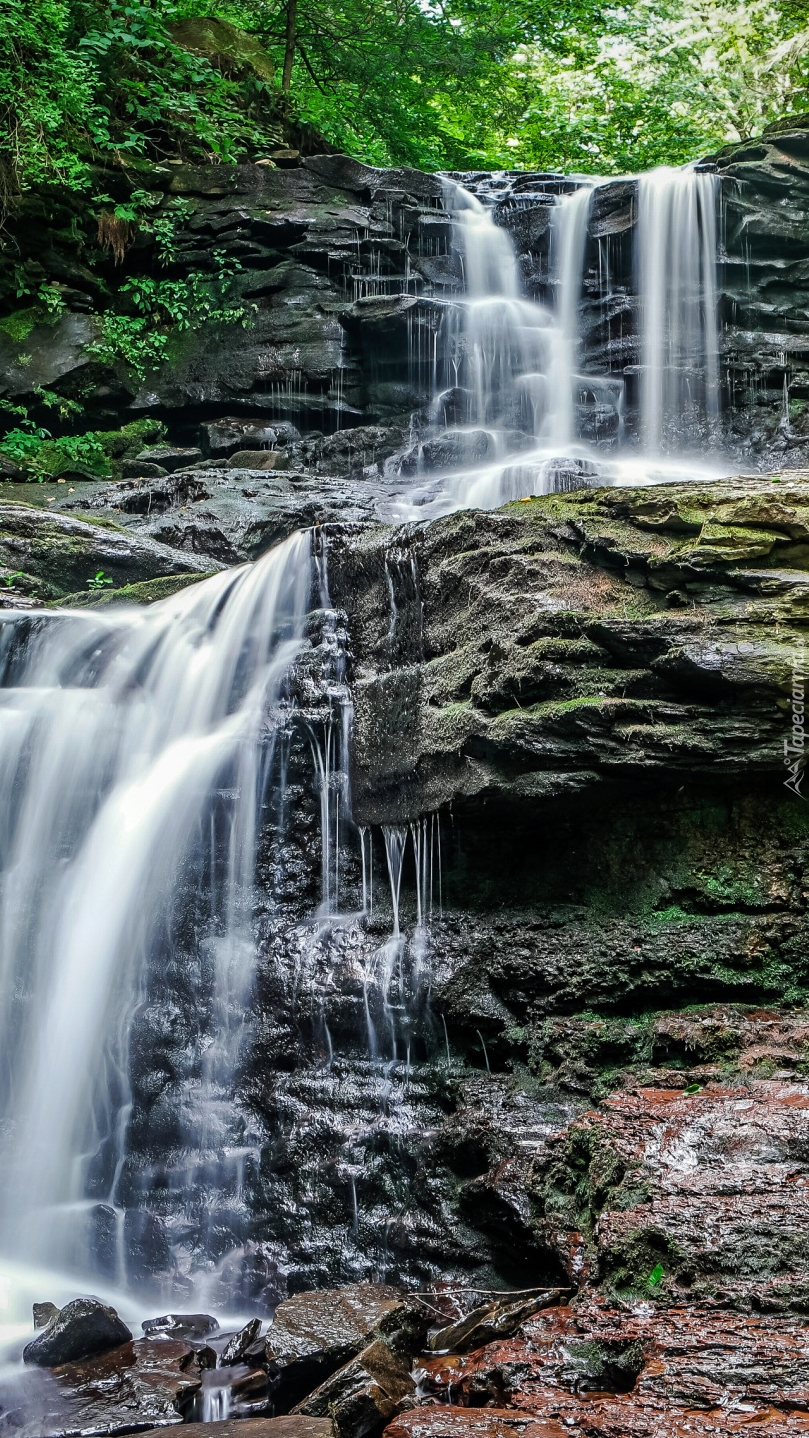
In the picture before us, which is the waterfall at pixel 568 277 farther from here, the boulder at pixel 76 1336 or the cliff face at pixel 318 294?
the boulder at pixel 76 1336

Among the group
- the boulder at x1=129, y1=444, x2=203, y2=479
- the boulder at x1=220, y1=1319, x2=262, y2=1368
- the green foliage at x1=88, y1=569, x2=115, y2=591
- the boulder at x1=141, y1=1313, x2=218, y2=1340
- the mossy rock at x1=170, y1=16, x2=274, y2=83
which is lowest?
the boulder at x1=141, y1=1313, x2=218, y2=1340

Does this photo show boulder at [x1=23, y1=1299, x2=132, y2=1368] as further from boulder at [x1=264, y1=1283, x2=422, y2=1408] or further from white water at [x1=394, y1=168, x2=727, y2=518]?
white water at [x1=394, y1=168, x2=727, y2=518]

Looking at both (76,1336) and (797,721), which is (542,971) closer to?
(797,721)

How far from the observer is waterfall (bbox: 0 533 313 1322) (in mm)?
5648

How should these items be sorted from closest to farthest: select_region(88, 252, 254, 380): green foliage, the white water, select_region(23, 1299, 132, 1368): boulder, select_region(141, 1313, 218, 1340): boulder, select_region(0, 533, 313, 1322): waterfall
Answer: select_region(23, 1299, 132, 1368): boulder < select_region(141, 1313, 218, 1340): boulder < select_region(0, 533, 313, 1322): waterfall < the white water < select_region(88, 252, 254, 380): green foliage

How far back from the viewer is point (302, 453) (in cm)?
1230

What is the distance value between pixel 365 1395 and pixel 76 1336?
150 centimetres

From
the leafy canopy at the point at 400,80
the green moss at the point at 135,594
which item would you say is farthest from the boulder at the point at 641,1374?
the leafy canopy at the point at 400,80

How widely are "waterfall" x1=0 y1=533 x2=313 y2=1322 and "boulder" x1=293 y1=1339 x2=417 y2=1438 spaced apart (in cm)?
185

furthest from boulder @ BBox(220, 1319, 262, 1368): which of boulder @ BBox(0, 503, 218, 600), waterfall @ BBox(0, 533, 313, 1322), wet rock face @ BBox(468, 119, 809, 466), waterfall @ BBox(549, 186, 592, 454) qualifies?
waterfall @ BBox(549, 186, 592, 454)

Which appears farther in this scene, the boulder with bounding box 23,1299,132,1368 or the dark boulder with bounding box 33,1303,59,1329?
the dark boulder with bounding box 33,1303,59,1329

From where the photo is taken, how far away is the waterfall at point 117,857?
565cm

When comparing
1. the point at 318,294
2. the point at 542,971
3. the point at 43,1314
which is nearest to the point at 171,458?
the point at 318,294

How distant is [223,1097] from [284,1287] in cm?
102
